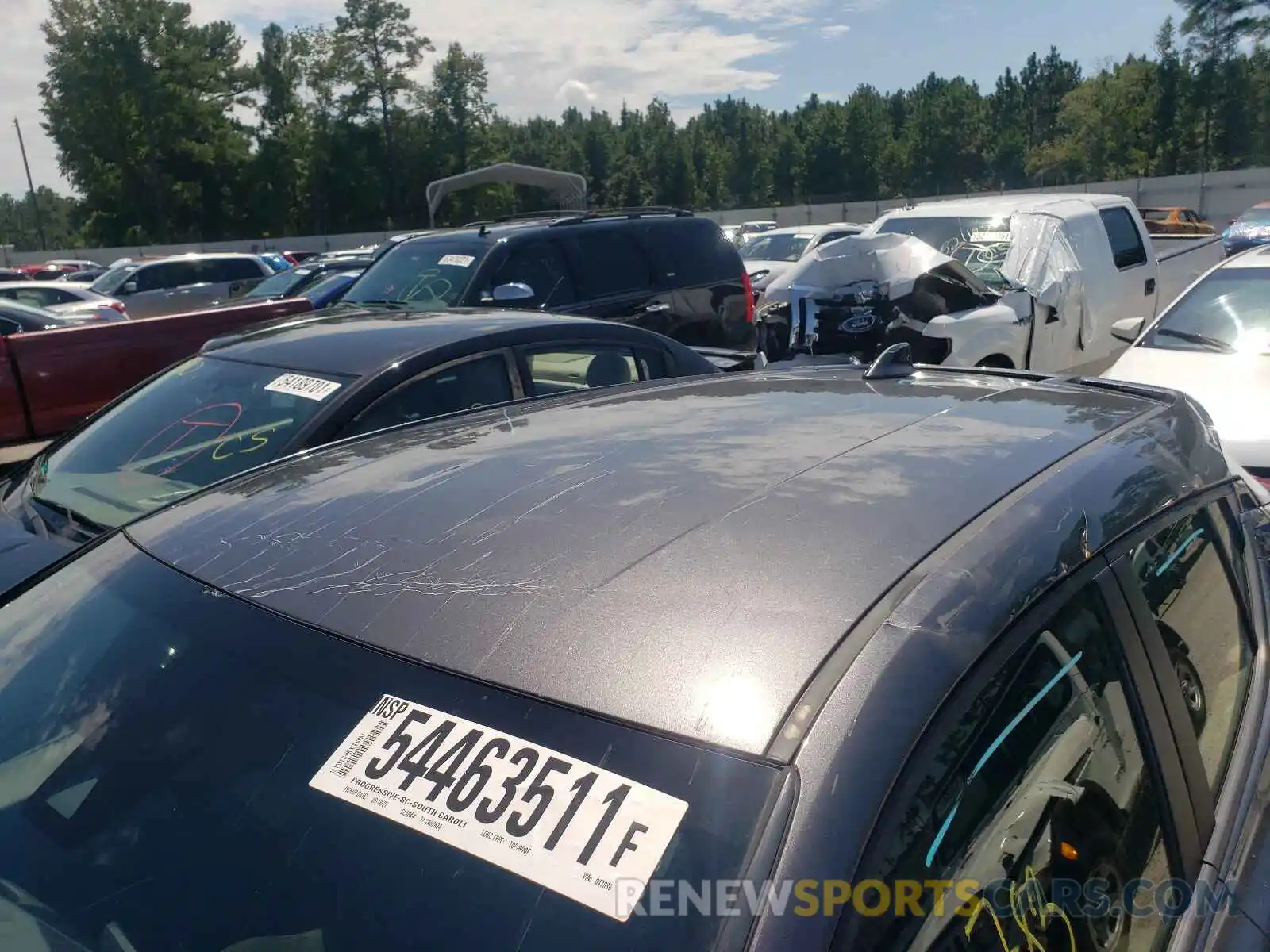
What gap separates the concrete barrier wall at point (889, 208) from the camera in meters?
46.0

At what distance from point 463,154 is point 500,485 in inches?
2936

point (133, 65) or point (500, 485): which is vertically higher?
point (133, 65)

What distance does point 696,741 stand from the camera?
1.15 m

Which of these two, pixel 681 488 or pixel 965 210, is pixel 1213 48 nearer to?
pixel 965 210

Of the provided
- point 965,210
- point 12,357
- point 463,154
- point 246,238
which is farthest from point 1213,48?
point 12,357

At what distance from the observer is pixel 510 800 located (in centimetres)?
115

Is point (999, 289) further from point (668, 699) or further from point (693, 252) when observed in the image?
point (668, 699)

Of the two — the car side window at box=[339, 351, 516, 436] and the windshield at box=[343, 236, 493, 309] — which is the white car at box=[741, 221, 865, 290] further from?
the car side window at box=[339, 351, 516, 436]

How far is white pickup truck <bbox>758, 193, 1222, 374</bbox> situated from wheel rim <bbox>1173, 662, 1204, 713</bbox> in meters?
5.72

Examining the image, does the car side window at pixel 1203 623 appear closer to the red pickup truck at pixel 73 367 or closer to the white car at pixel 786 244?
the red pickup truck at pixel 73 367

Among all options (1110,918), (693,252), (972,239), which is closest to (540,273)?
(693,252)

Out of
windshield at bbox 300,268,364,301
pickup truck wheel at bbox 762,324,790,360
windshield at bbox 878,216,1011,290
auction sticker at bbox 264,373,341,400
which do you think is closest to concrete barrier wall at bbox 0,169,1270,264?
windshield at bbox 300,268,364,301

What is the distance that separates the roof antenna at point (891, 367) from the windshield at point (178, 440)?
2045mm

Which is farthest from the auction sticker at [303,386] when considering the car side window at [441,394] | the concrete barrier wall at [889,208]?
the concrete barrier wall at [889,208]
